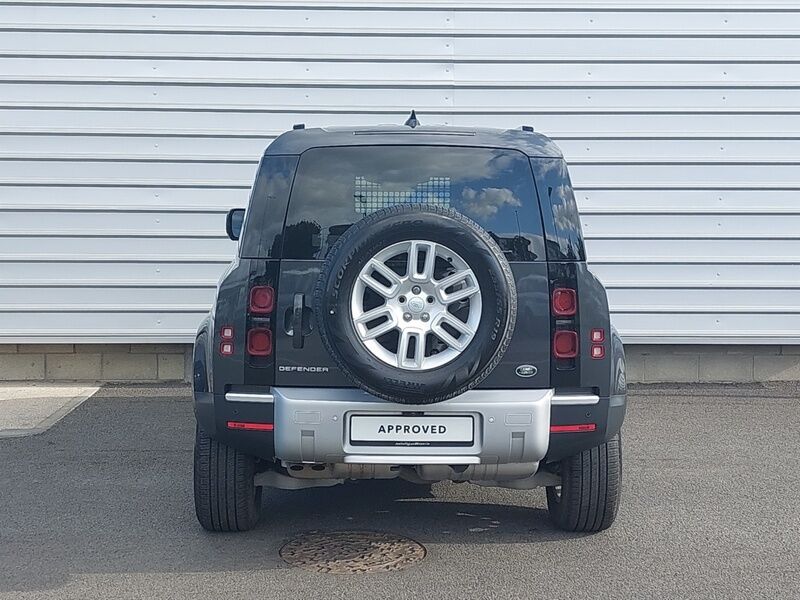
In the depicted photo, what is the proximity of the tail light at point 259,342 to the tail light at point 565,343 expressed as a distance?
122 centimetres

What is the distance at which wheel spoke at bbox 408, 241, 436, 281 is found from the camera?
416 cm

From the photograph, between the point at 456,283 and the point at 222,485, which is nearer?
the point at 456,283

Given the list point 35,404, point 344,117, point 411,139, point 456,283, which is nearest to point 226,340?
point 456,283

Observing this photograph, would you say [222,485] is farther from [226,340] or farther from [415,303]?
[415,303]

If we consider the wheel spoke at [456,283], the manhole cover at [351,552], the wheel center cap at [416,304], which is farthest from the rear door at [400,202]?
the manhole cover at [351,552]

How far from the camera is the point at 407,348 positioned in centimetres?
421

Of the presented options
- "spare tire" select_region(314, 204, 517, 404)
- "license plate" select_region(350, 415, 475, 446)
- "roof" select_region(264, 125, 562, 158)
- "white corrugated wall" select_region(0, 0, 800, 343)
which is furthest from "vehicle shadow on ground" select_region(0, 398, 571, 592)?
"white corrugated wall" select_region(0, 0, 800, 343)

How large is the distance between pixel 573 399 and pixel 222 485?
1646 millimetres

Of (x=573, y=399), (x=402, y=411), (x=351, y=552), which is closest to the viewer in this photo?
(x=402, y=411)

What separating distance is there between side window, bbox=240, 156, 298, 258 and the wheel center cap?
2.17ft

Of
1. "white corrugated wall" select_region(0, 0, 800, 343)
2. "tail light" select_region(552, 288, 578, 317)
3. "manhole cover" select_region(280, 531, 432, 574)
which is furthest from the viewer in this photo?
"white corrugated wall" select_region(0, 0, 800, 343)

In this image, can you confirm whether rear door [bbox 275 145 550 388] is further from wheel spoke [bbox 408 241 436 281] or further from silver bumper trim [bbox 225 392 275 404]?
wheel spoke [bbox 408 241 436 281]

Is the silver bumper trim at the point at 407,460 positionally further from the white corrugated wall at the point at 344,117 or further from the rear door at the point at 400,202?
the white corrugated wall at the point at 344,117

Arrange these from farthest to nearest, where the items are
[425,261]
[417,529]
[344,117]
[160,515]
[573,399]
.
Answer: [344,117] < [160,515] < [417,529] < [573,399] < [425,261]
